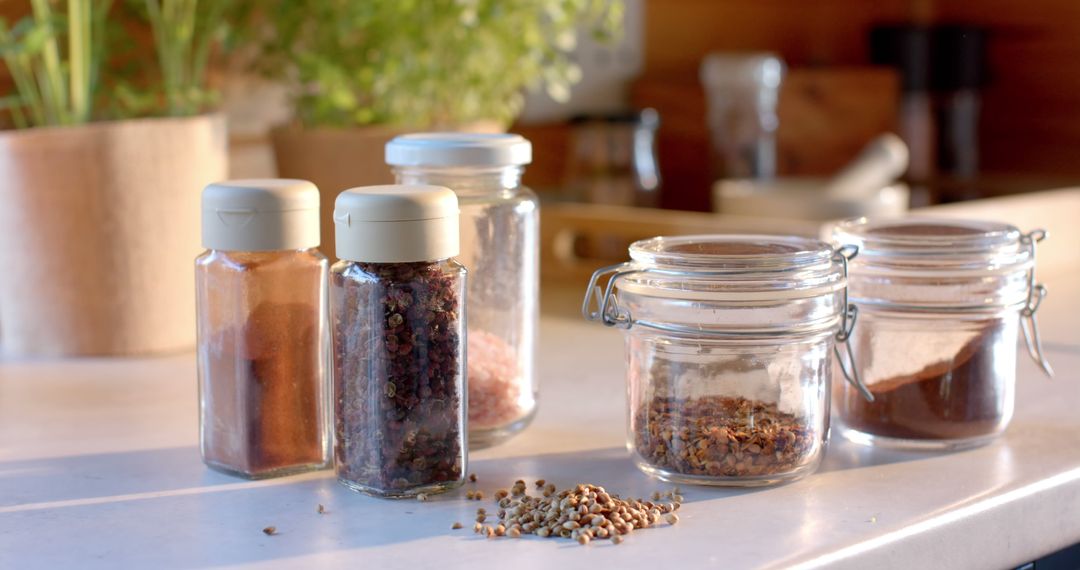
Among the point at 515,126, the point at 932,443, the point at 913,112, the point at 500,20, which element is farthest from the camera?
the point at 913,112

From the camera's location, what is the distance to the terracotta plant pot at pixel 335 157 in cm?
127

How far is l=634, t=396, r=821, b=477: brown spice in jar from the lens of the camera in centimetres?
75

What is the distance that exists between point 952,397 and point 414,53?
0.71m

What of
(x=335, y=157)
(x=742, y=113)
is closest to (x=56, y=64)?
(x=335, y=157)

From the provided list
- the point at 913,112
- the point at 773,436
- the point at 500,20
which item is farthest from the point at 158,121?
the point at 913,112

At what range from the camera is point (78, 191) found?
114 centimetres

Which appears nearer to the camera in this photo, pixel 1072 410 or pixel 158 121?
pixel 1072 410

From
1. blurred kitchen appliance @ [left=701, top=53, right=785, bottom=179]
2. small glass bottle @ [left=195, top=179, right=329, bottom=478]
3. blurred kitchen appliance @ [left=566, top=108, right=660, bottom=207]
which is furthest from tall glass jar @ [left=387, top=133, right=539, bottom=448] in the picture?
blurred kitchen appliance @ [left=701, top=53, right=785, bottom=179]

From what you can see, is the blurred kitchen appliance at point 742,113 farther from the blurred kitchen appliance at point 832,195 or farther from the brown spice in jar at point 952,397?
the brown spice in jar at point 952,397

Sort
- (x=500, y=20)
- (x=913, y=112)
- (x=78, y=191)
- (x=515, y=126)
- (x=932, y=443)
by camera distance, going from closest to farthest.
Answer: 1. (x=932, y=443)
2. (x=78, y=191)
3. (x=500, y=20)
4. (x=515, y=126)
5. (x=913, y=112)

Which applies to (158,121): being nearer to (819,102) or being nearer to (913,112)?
(819,102)

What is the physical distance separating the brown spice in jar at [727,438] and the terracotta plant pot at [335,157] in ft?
1.92

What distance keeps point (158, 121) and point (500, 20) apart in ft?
1.22

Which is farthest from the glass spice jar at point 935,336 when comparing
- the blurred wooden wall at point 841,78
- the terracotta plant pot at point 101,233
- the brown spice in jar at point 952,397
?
the blurred wooden wall at point 841,78
